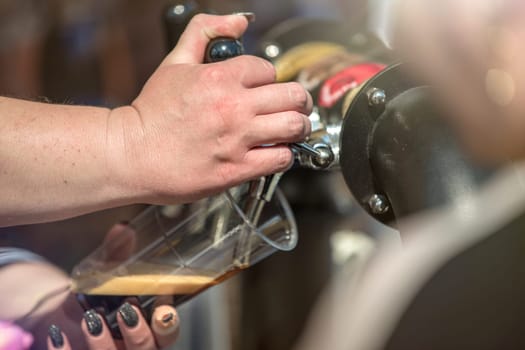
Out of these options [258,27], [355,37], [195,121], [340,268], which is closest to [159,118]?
[195,121]

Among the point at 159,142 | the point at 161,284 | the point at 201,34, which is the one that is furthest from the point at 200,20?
the point at 161,284

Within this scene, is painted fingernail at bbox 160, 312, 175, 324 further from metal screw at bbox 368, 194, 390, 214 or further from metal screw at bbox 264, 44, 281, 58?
metal screw at bbox 264, 44, 281, 58

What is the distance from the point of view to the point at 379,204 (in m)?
0.60

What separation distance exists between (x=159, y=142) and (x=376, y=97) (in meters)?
0.18

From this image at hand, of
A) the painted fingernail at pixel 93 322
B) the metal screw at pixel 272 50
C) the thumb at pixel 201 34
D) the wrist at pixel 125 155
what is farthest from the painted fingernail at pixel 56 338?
the metal screw at pixel 272 50

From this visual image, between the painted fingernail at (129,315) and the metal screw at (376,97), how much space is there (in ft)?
0.89

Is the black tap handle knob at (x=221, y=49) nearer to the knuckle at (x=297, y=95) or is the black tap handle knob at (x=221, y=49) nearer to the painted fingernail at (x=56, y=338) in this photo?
the knuckle at (x=297, y=95)

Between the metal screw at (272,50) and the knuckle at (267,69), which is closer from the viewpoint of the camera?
the knuckle at (267,69)

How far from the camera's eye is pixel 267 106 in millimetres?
533

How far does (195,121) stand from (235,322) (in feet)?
2.34

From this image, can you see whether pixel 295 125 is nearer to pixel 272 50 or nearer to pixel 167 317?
pixel 167 317

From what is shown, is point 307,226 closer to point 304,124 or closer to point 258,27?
point 258,27

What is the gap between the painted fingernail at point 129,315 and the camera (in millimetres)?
600

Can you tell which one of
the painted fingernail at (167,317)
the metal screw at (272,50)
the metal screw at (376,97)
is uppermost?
the metal screw at (376,97)
